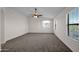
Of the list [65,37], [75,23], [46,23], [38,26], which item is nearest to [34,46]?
[65,37]

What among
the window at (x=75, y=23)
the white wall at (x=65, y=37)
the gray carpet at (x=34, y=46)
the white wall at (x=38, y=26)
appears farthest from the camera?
the white wall at (x=38, y=26)

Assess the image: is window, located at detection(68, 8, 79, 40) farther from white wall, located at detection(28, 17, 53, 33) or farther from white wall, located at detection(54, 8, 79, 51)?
white wall, located at detection(28, 17, 53, 33)

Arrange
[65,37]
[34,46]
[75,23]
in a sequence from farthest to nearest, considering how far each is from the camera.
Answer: [65,37], [34,46], [75,23]

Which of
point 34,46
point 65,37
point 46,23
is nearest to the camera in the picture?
point 34,46

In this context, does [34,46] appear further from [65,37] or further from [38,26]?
[38,26]

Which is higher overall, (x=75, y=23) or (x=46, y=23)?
(x=46, y=23)

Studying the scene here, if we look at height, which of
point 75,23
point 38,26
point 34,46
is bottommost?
point 34,46

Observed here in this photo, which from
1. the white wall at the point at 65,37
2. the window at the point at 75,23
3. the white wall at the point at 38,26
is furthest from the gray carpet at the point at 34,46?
the white wall at the point at 38,26

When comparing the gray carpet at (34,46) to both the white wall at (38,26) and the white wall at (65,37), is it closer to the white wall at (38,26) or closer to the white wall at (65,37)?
the white wall at (65,37)

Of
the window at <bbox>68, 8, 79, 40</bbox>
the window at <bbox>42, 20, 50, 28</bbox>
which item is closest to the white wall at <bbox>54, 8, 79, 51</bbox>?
the window at <bbox>68, 8, 79, 40</bbox>
